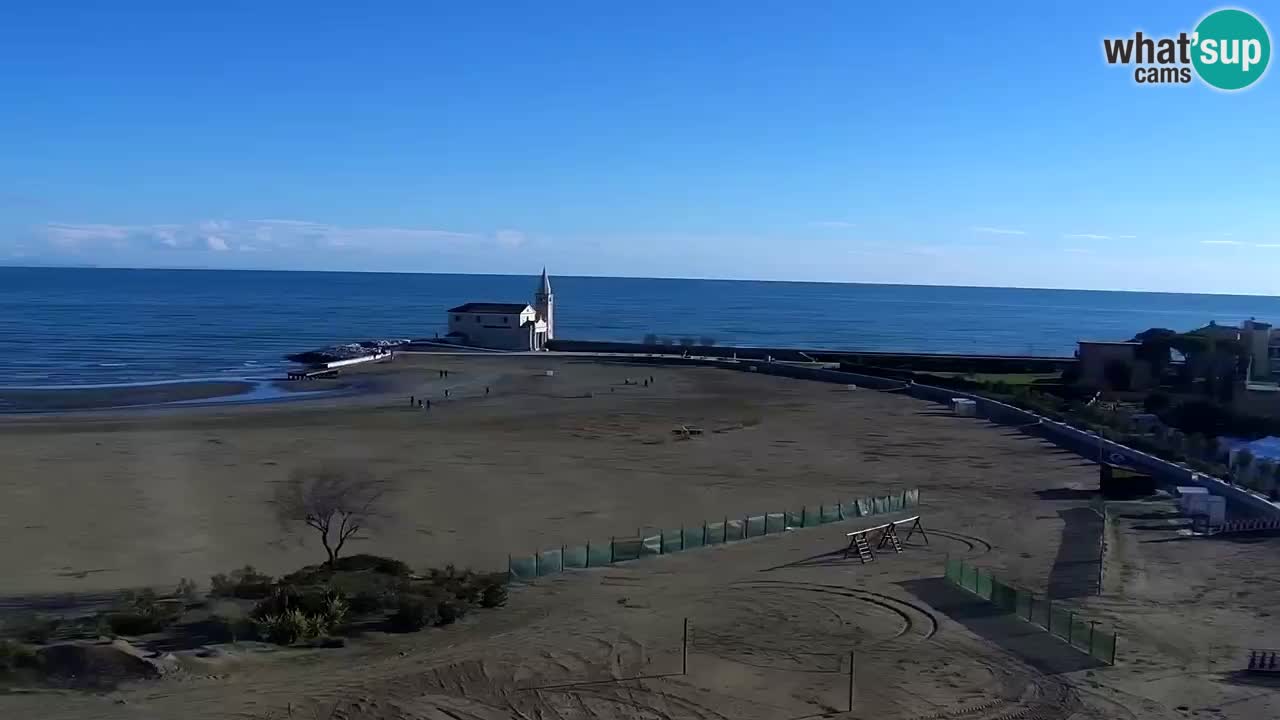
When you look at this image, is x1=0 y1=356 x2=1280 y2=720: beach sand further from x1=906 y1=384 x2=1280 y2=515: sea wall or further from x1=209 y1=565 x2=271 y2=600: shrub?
x1=209 y1=565 x2=271 y2=600: shrub

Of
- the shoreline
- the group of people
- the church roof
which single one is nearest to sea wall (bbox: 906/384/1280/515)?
the group of people

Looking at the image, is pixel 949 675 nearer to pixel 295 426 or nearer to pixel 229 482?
pixel 229 482

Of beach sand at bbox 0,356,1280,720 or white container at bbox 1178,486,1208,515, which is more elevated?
white container at bbox 1178,486,1208,515

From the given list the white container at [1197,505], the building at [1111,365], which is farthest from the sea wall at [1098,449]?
the building at [1111,365]

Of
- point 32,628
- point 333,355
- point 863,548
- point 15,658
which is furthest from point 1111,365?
point 15,658

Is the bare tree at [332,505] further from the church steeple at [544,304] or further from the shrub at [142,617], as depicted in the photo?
the church steeple at [544,304]

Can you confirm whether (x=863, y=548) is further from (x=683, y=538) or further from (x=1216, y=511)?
(x=1216, y=511)
